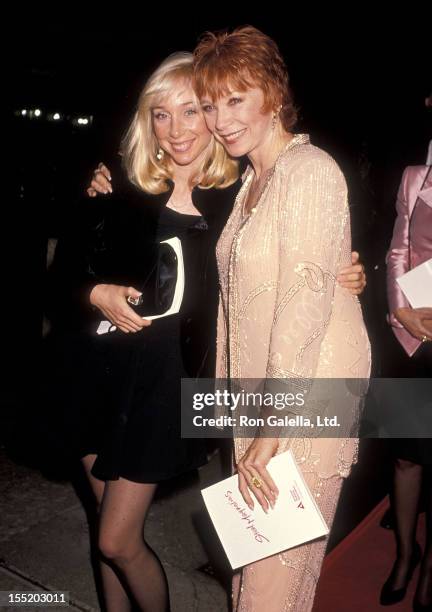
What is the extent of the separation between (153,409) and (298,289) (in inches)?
27.1

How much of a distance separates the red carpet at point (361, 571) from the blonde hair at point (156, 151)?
175cm

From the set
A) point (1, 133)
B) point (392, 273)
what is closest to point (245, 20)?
point (1, 133)

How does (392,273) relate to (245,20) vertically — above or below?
below

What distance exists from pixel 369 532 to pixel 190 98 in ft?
7.49

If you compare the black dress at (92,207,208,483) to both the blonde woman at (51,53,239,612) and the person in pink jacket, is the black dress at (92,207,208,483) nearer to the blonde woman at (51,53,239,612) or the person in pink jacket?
the blonde woman at (51,53,239,612)

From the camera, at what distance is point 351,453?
156cm

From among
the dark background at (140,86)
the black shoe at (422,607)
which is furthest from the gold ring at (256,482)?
the dark background at (140,86)

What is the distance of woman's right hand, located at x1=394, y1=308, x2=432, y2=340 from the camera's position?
6.79 feet

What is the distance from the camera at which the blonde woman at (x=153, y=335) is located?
68.6 inches

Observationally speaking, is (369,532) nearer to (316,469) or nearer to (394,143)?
(316,469)

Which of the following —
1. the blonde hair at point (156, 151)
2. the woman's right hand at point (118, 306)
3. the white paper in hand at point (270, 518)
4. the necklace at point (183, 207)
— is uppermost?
the blonde hair at point (156, 151)

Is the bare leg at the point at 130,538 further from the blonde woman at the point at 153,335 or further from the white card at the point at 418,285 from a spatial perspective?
the white card at the point at 418,285

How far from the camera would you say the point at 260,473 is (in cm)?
133

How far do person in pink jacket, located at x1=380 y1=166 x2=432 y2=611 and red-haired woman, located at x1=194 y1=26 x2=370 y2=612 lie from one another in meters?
0.75
